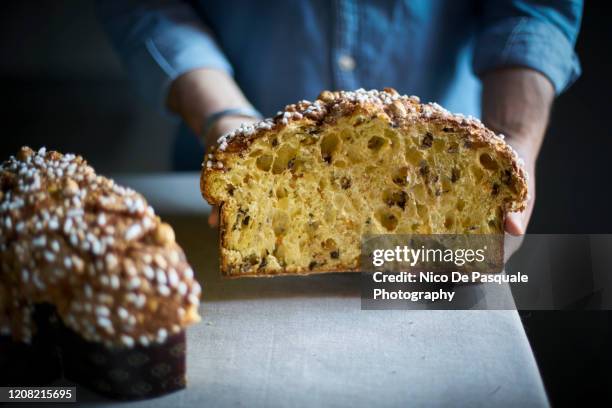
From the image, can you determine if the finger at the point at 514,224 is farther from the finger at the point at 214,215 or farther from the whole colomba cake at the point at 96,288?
the whole colomba cake at the point at 96,288

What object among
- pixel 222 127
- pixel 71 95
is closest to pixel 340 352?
pixel 222 127

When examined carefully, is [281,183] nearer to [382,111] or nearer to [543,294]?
[382,111]

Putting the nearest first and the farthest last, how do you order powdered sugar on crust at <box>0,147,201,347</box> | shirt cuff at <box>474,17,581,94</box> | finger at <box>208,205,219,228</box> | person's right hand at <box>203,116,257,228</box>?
powdered sugar on crust at <box>0,147,201,347</box>, finger at <box>208,205,219,228</box>, person's right hand at <box>203,116,257,228</box>, shirt cuff at <box>474,17,581,94</box>

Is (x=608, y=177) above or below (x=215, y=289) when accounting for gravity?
above

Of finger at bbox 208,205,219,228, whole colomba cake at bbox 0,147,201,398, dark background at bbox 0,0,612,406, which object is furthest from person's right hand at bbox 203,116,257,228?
dark background at bbox 0,0,612,406

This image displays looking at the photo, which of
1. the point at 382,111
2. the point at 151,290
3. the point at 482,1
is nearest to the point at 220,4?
the point at 482,1

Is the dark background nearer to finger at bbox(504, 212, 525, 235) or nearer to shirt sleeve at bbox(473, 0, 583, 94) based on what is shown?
shirt sleeve at bbox(473, 0, 583, 94)

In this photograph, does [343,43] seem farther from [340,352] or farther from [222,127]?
[340,352]
